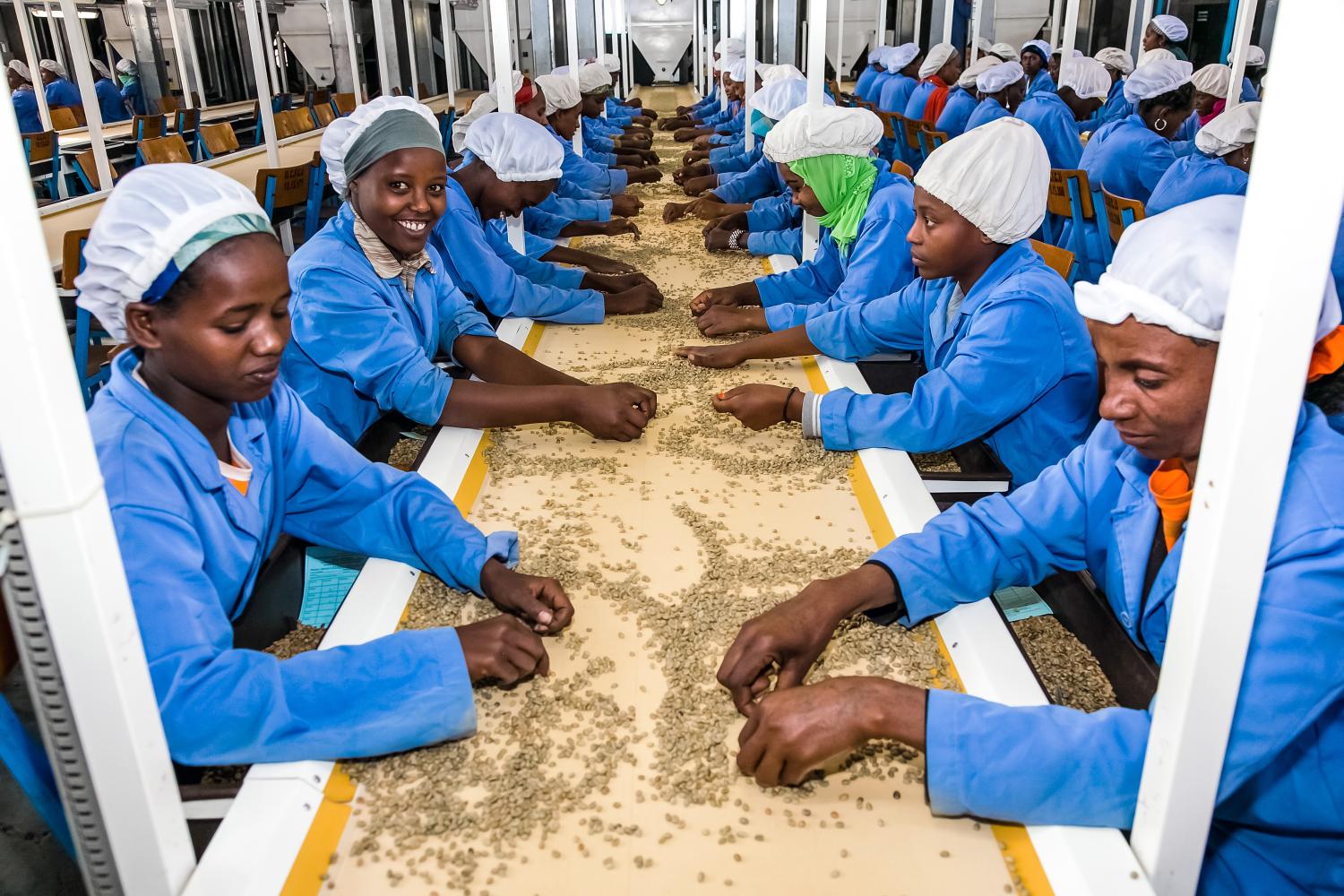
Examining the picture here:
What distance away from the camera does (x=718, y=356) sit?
8.24 ft

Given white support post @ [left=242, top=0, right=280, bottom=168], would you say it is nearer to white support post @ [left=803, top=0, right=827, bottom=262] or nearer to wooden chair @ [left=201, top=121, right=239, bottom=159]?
wooden chair @ [left=201, top=121, right=239, bottom=159]

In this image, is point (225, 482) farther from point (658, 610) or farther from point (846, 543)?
point (846, 543)

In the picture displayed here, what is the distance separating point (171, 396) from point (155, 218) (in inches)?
10.4

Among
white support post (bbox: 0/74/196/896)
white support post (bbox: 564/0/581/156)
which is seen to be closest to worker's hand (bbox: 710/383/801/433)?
white support post (bbox: 0/74/196/896)

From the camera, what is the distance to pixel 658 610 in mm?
1438

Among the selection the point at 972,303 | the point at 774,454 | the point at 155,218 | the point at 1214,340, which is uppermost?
the point at 155,218

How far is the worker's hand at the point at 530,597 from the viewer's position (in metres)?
1.38

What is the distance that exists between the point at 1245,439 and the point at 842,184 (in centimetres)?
261

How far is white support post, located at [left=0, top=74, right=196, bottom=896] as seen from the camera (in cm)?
66

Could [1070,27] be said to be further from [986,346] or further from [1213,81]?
[986,346]

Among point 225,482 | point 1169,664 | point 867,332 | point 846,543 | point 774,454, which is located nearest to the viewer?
point 1169,664

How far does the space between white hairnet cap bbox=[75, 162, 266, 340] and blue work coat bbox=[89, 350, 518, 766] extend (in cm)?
11

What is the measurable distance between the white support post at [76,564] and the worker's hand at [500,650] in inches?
15.2

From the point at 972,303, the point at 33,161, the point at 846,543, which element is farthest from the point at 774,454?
the point at 33,161
